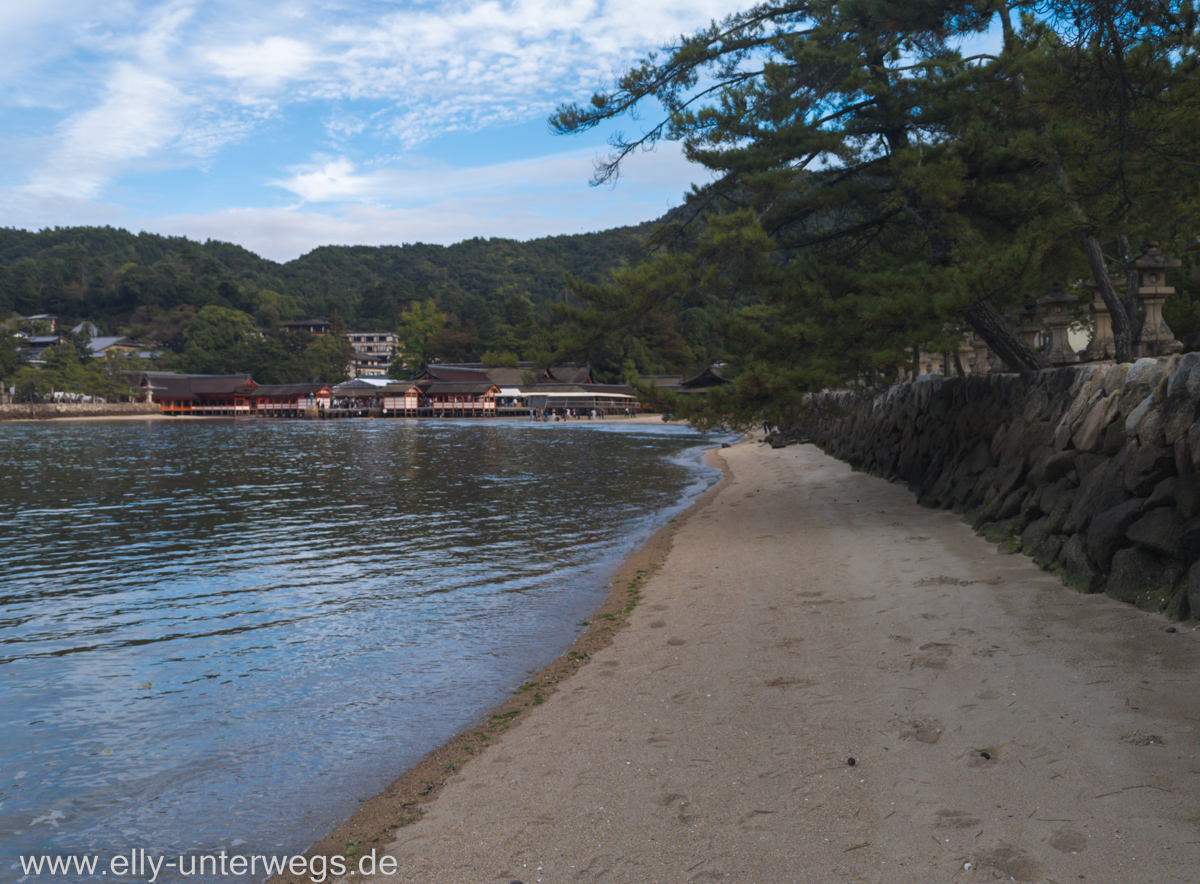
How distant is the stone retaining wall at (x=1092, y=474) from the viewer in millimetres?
5160

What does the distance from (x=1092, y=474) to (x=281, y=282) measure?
147 m

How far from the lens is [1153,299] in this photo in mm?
9039

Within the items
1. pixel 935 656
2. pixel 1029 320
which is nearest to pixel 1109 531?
pixel 935 656

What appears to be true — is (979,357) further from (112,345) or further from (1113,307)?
(112,345)

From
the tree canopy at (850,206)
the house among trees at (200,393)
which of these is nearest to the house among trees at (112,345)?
the house among trees at (200,393)

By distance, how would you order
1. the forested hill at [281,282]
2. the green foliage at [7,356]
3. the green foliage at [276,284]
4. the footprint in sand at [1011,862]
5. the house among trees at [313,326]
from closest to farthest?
the footprint in sand at [1011,862] → the green foliage at [7,356] → the green foliage at [276,284] → the forested hill at [281,282] → the house among trees at [313,326]

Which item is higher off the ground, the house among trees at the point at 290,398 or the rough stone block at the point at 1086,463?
the house among trees at the point at 290,398

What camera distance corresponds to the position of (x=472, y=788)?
13.5ft

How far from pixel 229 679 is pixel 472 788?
3.11m

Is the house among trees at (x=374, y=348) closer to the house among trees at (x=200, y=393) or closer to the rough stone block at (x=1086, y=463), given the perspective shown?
the house among trees at (x=200, y=393)

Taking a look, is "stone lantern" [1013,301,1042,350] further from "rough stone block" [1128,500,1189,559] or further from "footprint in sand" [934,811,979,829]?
"footprint in sand" [934,811,979,829]

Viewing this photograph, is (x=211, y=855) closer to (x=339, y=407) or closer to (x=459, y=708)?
(x=459, y=708)

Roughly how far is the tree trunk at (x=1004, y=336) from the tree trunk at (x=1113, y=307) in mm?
999

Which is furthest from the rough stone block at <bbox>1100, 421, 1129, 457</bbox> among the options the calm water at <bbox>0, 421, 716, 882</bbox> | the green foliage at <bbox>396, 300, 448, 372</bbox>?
the green foliage at <bbox>396, 300, 448, 372</bbox>
